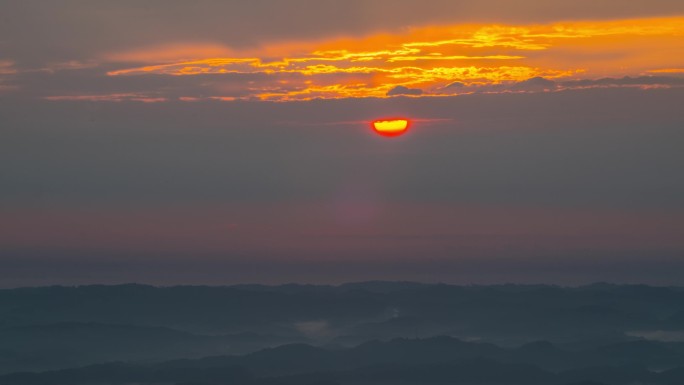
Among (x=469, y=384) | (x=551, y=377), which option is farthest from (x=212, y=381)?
(x=551, y=377)

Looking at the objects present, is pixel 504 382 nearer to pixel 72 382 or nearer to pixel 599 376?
pixel 599 376

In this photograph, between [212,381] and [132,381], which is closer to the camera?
[212,381]

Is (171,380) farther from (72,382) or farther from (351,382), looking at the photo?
(351,382)

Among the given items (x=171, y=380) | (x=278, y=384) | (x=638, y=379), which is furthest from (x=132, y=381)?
(x=638, y=379)

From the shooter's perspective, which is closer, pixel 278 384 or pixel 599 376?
pixel 278 384

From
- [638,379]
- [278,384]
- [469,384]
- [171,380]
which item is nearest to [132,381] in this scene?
[171,380]

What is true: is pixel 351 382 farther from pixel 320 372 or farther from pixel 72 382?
pixel 72 382
